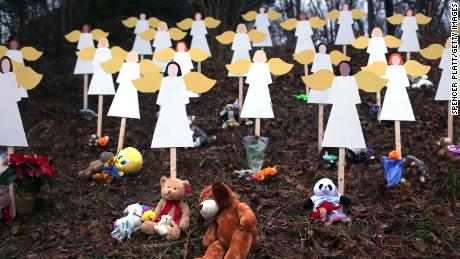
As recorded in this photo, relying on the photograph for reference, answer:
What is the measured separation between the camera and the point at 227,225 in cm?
316

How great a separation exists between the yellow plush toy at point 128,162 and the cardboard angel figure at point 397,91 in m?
2.43

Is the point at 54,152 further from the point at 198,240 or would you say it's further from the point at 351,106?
the point at 351,106

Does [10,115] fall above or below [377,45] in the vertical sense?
below

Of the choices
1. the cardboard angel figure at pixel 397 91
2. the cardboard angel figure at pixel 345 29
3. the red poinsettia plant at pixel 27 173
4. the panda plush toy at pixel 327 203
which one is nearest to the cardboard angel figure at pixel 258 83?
the cardboard angel figure at pixel 397 91

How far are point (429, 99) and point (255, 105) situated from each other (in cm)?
277

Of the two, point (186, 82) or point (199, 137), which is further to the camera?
point (199, 137)

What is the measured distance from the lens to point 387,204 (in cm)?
392

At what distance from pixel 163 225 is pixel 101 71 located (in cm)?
297

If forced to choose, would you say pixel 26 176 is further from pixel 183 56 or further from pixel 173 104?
pixel 183 56

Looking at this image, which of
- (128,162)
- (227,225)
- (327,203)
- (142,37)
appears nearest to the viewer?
(227,225)

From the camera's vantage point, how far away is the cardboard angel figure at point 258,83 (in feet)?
16.0

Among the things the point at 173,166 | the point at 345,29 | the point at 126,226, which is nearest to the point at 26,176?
Result: the point at 126,226

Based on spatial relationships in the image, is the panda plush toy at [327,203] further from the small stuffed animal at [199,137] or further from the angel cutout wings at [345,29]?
the angel cutout wings at [345,29]

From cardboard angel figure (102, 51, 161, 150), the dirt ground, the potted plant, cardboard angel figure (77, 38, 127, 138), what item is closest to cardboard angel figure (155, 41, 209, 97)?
cardboard angel figure (102, 51, 161, 150)
